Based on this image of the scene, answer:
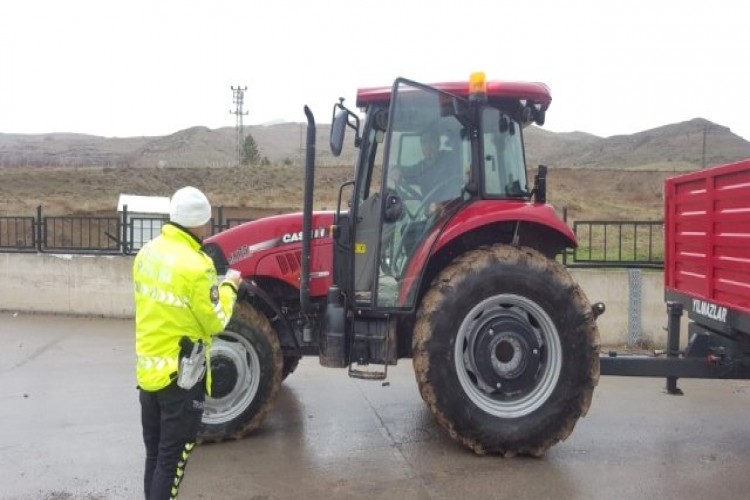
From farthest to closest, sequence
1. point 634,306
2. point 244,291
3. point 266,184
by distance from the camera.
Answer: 1. point 266,184
2. point 634,306
3. point 244,291

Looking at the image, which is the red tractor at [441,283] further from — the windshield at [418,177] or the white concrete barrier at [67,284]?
the white concrete barrier at [67,284]

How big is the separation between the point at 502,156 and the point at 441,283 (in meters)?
1.01

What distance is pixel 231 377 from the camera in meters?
4.55

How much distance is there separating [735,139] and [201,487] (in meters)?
112

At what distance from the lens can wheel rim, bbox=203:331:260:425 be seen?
454 centimetres

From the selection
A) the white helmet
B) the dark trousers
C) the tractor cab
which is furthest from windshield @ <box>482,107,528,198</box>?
the dark trousers

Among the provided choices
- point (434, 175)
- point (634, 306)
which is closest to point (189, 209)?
point (434, 175)

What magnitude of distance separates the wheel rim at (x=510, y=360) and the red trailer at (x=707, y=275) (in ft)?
1.78

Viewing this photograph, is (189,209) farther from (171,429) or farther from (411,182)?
(411,182)

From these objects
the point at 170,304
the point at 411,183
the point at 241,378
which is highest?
the point at 411,183

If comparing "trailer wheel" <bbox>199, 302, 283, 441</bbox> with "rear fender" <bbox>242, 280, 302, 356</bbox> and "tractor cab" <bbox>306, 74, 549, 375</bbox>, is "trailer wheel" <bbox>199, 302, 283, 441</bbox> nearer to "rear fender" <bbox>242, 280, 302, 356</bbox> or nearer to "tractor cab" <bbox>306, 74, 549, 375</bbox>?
"rear fender" <bbox>242, 280, 302, 356</bbox>

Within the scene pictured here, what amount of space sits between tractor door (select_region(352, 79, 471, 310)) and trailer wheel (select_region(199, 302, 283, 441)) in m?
0.74

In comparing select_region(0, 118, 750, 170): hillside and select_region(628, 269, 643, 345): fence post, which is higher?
select_region(0, 118, 750, 170): hillside

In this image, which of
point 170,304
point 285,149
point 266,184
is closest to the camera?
point 170,304
